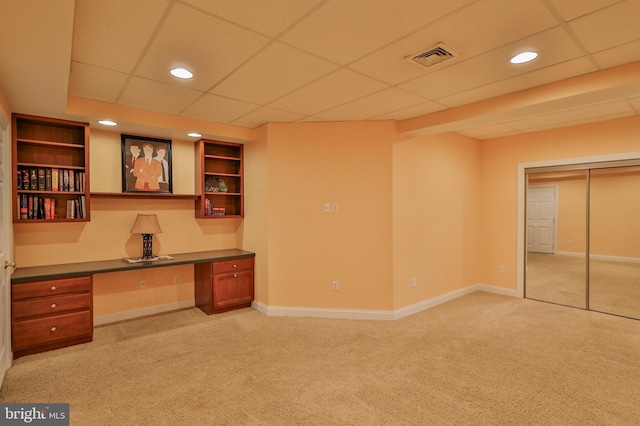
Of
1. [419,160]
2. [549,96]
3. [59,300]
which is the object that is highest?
[549,96]

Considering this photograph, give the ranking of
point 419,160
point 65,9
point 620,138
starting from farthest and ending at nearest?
point 419,160, point 620,138, point 65,9

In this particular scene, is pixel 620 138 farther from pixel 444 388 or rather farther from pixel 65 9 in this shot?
pixel 65 9

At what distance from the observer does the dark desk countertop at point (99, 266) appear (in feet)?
10.4

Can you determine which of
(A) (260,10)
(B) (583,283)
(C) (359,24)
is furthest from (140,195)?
(B) (583,283)

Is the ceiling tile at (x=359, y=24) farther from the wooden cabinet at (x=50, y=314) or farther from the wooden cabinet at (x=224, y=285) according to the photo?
the wooden cabinet at (x=50, y=314)

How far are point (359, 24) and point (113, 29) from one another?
1491 millimetres

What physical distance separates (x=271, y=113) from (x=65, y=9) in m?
2.40

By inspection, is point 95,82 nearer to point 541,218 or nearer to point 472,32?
point 472,32

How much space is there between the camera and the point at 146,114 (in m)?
3.72

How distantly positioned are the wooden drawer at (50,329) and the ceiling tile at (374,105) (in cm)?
332

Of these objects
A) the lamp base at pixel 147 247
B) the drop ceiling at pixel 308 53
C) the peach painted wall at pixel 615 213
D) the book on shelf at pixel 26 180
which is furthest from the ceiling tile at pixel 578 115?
the book on shelf at pixel 26 180

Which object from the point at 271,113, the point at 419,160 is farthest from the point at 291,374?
the point at 419,160

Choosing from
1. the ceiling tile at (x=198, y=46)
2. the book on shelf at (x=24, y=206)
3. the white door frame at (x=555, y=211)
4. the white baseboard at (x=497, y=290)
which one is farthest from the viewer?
the white baseboard at (x=497, y=290)

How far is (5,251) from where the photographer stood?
2855 mm
